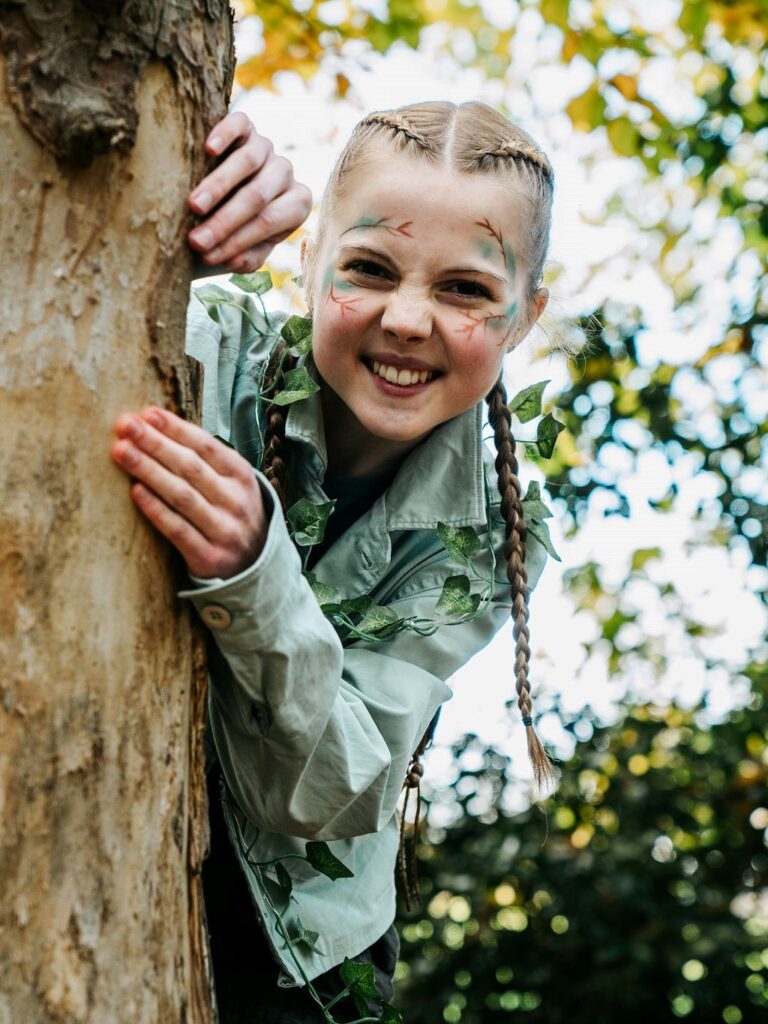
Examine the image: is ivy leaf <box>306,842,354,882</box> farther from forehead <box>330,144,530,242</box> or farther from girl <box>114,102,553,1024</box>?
forehead <box>330,144,530,242</box>

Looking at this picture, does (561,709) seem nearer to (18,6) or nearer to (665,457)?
(665,457)

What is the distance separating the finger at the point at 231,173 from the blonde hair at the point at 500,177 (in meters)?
0.57

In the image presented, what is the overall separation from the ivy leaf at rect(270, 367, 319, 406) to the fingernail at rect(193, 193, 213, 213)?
1.81 ft

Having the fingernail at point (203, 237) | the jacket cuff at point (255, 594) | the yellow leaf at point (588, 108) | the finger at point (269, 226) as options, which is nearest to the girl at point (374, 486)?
the jacket cuff at point (255, 594)

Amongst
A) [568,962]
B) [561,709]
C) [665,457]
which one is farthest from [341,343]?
[568,962]

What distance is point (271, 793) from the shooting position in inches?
63.9

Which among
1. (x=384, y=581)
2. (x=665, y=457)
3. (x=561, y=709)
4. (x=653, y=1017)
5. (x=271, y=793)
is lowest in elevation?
(x=653, y=1017)

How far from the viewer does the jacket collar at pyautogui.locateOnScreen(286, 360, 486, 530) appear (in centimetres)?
208

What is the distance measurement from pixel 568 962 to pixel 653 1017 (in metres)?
0.38

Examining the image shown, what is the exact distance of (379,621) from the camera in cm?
188

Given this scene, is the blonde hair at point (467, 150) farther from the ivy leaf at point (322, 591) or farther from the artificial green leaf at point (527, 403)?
the ivy leaf at point (322, 591)

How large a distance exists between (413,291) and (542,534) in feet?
1.57

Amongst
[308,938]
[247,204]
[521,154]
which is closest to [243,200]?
[247,204]

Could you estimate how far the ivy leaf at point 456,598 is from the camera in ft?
6.21
